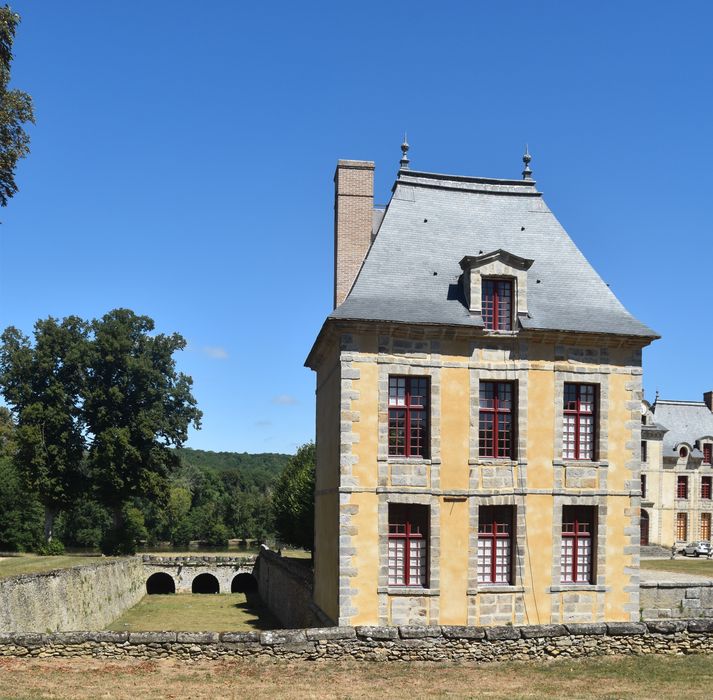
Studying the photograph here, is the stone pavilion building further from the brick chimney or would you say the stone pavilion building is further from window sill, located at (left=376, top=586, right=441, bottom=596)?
the brick chimney

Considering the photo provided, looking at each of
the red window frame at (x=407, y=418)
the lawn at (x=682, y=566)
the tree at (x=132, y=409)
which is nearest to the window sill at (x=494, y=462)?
the red window frame at (x=407, y=418)

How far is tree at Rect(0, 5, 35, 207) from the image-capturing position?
686 inches

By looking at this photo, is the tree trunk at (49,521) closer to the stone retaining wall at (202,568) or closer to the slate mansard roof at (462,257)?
the stone retaining wall at (202,568)

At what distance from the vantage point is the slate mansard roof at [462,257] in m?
19.7

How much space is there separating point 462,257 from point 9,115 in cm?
1061

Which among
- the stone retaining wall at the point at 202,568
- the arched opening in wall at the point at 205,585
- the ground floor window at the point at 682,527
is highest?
the ground floor window at the point at 682,527

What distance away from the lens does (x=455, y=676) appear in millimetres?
13195

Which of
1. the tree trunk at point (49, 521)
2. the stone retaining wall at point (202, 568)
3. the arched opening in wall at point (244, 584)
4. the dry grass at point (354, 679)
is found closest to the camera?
the dry grass at point (354, 679)

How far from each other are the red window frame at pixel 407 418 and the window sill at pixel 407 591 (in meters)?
2.87

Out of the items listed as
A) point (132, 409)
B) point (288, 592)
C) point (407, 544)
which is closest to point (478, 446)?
point (407, 544)

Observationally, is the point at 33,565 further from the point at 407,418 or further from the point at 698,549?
the point at 698,549

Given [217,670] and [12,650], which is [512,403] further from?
[12,650]

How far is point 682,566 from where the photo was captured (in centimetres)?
3791

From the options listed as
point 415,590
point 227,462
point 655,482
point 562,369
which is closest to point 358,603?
point 415,590
